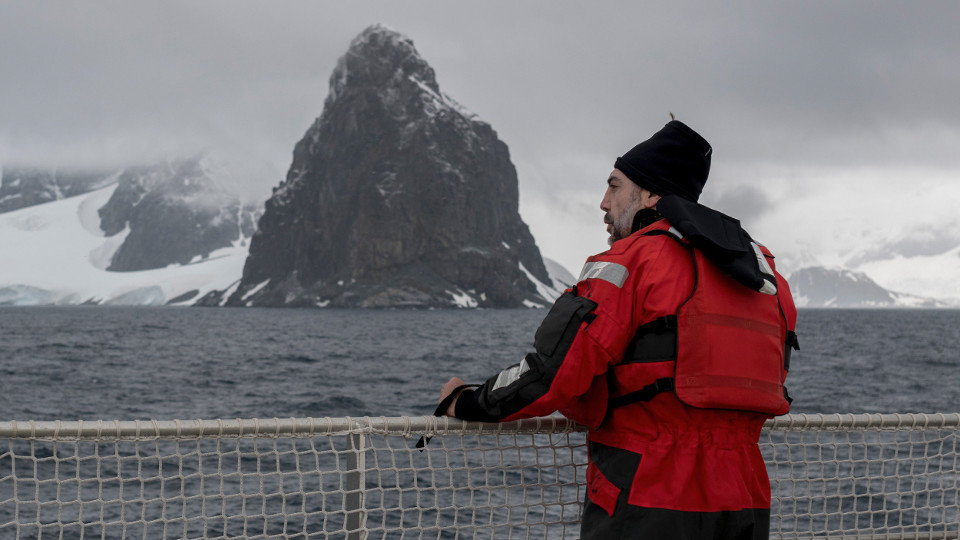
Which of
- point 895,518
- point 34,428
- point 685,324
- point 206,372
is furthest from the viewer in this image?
point 206,372

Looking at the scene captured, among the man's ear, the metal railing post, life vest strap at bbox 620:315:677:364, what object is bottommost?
the metal railing post

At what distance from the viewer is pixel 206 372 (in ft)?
144

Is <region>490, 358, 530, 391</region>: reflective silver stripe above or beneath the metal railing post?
above

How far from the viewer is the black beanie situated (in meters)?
3.00

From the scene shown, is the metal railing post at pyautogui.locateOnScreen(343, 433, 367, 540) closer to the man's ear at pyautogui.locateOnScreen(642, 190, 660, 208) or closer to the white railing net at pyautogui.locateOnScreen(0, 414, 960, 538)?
the white railing net at pyautogui.locateOnScreen(0, 414, 960, 538)

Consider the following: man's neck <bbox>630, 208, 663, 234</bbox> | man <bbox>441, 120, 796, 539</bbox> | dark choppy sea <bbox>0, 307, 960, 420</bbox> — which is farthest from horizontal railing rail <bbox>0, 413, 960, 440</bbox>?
dark choppy sea <bbox>0, 307, 960, 420</bbox>

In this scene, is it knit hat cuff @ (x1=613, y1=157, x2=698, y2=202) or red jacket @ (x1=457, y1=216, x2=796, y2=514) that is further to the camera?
knit hat cuff @ (x1=613, y1=157, x2=698, y2=202)

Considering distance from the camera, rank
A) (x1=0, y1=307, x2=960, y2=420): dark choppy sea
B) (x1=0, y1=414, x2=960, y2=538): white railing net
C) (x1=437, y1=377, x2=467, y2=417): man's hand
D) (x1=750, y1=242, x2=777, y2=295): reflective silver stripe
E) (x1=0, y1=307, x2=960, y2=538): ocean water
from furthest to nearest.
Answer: (x1=0, y1=307, x2=960, y2=420): dark choppy sea → (x1=0, y1=307, x2=960, y2=538): ocean water → (x1=0, y1=414, x2=960, y2=538): white railing net → (x1=437, y1=377, x2=467, y2=417): man's hand → (x1=750, y1=242, x2=777, y2=295): reflective silver stripe

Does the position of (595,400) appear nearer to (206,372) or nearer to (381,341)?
(206,372)

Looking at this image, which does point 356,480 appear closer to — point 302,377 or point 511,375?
point 511,375

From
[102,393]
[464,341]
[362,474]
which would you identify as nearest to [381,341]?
[464,341]

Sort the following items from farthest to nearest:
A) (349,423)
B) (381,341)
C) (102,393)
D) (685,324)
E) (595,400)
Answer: (381,341)
(102,393)
(349,423)
(595,400)
(685,324)

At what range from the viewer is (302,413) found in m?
28.1

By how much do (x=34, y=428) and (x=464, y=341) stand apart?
244 ft
